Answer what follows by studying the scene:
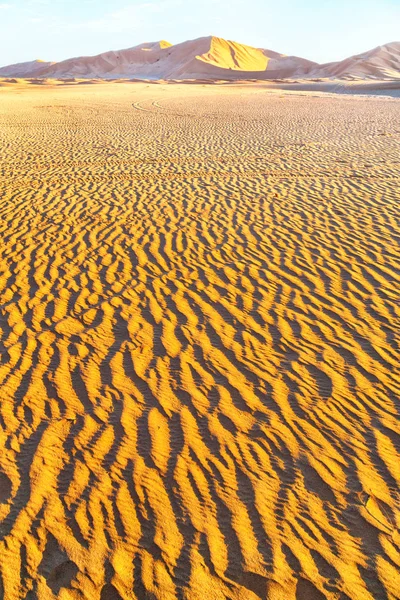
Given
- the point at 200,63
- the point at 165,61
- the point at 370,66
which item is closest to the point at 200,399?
the point at 370,66

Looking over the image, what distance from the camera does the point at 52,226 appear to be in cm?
A: 753

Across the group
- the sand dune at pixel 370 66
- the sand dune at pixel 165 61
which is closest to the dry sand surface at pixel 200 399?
the sand dune at pixel 370 66

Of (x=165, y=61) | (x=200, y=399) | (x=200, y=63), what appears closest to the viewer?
(x=200, y=399)

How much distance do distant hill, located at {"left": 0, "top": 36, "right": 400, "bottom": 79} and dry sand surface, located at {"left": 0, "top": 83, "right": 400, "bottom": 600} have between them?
7651cm

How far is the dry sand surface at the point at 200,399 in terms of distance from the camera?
2582 millimetres

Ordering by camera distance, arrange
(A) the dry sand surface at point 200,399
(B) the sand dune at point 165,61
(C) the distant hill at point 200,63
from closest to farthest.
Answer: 1. (A) the dry sand surface at point 200,399
2. (C) the distant hill at point 200,63
3. (B) the sand dune at point 165,61

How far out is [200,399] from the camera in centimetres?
372

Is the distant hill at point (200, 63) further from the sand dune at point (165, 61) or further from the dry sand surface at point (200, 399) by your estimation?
the dry sand surface at point (200, 399)

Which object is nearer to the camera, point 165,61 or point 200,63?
point 200,63

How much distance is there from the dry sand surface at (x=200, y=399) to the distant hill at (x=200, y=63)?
251ft

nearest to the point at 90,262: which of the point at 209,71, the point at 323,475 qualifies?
the point at 323,475

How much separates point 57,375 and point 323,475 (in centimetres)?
223

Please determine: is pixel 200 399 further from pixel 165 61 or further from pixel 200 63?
pixel 165 61

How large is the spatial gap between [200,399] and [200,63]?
93.2m
